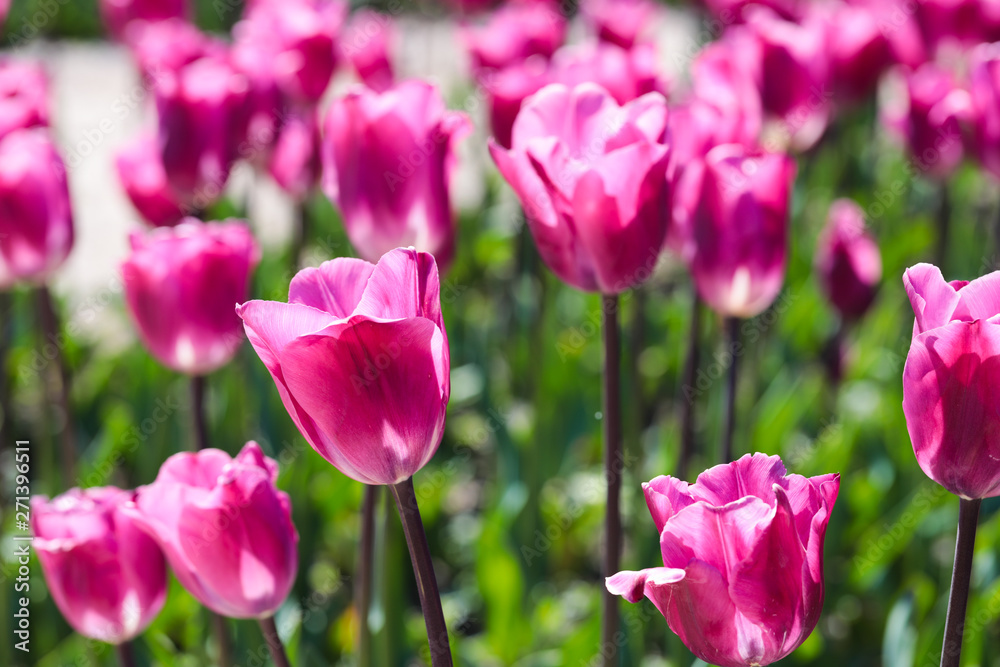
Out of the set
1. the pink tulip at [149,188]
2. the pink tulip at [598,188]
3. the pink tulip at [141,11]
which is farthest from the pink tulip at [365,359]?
the pink tulip at [141,11]

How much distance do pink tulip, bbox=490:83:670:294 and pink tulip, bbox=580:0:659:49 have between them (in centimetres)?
160

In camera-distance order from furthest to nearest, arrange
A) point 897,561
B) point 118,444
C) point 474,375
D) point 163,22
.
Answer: point 163,22, point 474,375, point 118,444, point 897,561

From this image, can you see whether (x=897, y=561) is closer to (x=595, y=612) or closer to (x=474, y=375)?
(x=595, y=612)

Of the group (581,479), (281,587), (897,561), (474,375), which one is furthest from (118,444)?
(897,561)

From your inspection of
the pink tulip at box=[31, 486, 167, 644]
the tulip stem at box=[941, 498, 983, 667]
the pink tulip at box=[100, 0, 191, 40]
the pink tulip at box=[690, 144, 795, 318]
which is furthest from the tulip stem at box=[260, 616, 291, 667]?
the pink tulip at box=[100, 0, 191, 40]

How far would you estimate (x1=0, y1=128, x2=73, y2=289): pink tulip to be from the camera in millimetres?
1515

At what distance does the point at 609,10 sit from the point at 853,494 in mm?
1404

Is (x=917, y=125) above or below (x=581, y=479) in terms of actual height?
above

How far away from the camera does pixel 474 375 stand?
256cm

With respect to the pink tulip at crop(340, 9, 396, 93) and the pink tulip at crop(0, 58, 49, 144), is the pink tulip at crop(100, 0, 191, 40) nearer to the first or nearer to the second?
the pink tulip at crop(340, 9, 396, 93)

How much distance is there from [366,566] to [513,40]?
5.09 feet

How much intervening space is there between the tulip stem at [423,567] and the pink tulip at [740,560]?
5.8 inches

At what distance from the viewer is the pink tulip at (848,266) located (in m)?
2.03

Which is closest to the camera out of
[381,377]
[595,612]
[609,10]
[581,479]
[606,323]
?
[381,377]
